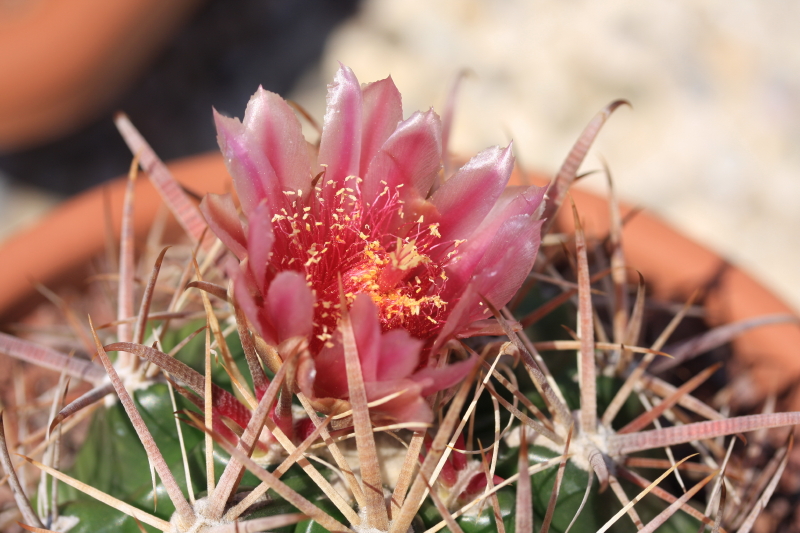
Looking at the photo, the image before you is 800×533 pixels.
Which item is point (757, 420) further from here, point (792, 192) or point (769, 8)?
point (769, 8)

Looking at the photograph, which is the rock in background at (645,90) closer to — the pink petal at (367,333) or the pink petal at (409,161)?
the pink petal at (409,161)

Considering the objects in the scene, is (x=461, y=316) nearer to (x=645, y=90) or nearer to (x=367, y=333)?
(x=367, y=333)

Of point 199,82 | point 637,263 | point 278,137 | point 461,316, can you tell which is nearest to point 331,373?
point 461,316

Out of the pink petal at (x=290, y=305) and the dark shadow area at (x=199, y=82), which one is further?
the dark shadow area at (x=199, y=82)

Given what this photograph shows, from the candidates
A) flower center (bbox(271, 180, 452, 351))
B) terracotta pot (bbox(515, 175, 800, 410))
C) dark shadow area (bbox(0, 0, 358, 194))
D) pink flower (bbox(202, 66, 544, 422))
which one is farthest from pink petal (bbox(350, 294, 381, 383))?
dark shadow area (bbox(0, 0, 358, 194))

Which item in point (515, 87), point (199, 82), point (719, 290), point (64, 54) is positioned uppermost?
point (64, 54)

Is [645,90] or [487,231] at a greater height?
[487,231]

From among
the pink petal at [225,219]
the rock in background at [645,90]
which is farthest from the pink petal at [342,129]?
the rock in background at [645,90]
